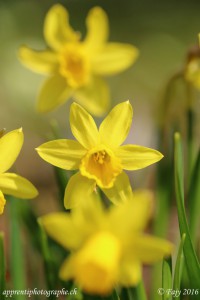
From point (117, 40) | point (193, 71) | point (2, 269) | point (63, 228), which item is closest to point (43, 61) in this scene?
point (193, 71)

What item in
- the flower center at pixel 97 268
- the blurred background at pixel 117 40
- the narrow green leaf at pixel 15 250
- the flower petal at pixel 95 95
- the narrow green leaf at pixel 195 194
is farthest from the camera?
the blurred background at pixel 117 40

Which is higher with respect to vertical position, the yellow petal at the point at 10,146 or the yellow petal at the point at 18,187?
the yellow petal at the point at 10,146

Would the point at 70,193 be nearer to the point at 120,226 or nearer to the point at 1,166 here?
the point at 1,166

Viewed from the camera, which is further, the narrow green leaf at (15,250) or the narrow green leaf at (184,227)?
the narrow green leaf at (15,250)

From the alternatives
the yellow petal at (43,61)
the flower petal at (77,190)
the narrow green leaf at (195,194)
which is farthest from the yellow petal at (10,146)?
the yellow petal at (43,61)

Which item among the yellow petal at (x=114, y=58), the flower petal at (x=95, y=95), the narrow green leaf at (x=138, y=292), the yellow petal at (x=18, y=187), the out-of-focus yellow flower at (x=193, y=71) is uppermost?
the yellow petal at (x=114, y=58)

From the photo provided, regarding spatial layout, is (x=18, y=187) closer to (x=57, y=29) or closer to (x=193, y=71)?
(x=193, y=71)

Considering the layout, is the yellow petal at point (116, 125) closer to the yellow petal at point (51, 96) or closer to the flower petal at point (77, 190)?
the flower petal at point (77, 190)
